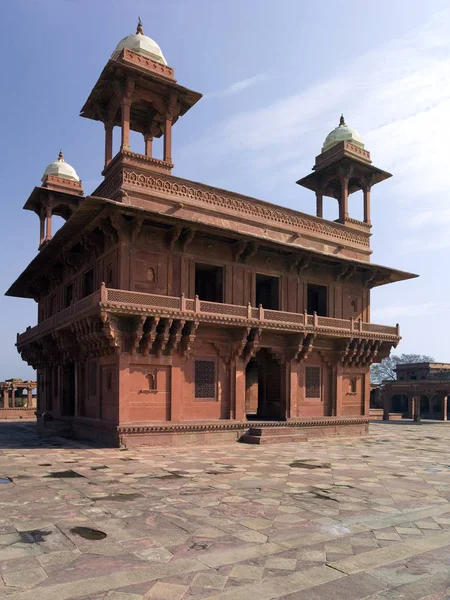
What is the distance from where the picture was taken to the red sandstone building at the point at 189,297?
16500mm

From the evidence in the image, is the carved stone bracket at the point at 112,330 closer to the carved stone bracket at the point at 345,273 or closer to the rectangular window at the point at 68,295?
the rectangular window at the point at 68,295

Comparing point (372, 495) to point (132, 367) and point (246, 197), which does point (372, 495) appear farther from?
point (246, 197)

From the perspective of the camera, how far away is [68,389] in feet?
74.7

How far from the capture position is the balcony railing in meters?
15.6

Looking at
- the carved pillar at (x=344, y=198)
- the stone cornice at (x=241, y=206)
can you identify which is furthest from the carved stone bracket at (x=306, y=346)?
the carved pillar at (x=344, y=198)

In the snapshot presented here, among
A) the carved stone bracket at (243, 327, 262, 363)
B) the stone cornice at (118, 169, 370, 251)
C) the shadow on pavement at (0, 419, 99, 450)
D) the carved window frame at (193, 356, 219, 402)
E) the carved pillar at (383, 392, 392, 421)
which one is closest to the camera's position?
the shadow on pavement at (0, 419, 99, 450)

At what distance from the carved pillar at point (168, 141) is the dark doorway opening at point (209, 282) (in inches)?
153

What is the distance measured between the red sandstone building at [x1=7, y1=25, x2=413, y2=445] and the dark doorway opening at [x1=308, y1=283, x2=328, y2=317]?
2.4 inches

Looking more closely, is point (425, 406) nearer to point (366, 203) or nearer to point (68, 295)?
point (366, 203)

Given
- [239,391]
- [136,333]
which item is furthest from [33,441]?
[239,391]

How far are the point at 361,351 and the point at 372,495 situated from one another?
43.6 ft

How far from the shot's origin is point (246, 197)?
19906mm

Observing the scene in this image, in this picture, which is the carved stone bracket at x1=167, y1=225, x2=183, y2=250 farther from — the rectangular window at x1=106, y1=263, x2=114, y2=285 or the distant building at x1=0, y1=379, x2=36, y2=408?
the distant building at x1=0, y1=379, x2=36, y2=408

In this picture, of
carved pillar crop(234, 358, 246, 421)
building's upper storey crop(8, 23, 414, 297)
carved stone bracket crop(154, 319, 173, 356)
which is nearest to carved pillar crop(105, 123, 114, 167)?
building's upper storey crop(8, 23, 414, 297)
